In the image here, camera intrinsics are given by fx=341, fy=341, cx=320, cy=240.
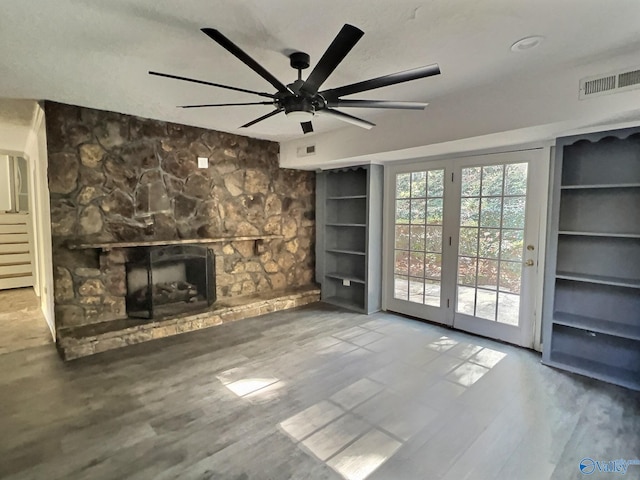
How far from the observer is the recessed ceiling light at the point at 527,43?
2.12 m

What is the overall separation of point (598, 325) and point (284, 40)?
3450 millimetres

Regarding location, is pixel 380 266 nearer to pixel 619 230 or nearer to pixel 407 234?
pixel 407 234

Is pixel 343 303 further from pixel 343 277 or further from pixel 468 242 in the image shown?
pixel 468 242

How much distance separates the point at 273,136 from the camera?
4719 mm

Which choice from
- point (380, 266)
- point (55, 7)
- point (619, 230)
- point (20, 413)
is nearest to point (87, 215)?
point (20, 413)

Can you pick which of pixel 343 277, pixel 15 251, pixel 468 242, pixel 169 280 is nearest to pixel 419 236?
pixel 468 242

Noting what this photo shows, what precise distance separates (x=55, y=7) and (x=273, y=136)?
3013mm

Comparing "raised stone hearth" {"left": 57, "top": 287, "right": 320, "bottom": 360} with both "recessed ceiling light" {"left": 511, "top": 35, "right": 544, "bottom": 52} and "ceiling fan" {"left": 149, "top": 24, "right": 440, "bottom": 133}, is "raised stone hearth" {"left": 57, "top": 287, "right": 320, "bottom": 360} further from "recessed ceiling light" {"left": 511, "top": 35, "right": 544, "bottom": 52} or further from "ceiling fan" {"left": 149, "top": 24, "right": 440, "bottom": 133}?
"recessed ceiling light" {"left": 511, "top": 35, "right": 544, "bottom": 52}

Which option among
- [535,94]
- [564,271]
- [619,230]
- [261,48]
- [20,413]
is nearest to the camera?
[261,48]

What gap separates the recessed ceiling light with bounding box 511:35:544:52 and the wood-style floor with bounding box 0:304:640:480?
2523mm

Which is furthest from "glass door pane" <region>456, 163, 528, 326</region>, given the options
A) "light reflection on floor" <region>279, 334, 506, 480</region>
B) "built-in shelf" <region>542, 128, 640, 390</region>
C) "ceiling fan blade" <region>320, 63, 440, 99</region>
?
"ceiling fan blade" <region>320, 63, 440, 99</region>

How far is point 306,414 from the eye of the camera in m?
2.45

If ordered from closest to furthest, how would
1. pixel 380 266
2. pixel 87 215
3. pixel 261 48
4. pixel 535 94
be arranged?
pixel 261 48 < pixel 535 94 < pixel 87 215 < pixel 380 266

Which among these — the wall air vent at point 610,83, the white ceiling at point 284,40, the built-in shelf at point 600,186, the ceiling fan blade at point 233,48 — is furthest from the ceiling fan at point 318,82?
the built-in shelf at point 600,186
